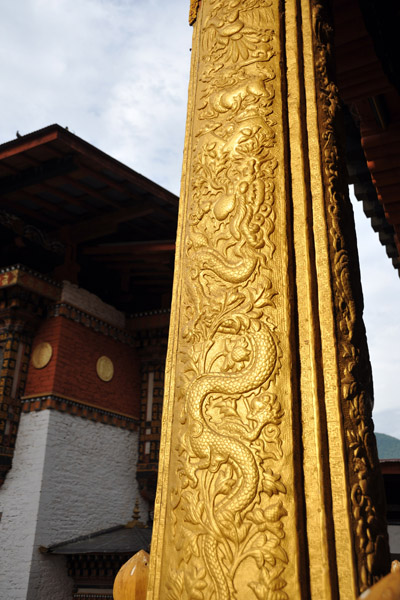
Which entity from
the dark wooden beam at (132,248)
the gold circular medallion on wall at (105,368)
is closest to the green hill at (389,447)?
the gold circular medallion on wall at (105,368)

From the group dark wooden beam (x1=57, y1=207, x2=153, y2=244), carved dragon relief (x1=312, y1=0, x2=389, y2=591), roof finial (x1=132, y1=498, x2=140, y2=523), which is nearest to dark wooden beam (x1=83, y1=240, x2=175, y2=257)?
dark wooden beam (x1=57, y1=207, x2=153, y2=244)

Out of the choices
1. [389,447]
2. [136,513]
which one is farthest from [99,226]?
[389,447]

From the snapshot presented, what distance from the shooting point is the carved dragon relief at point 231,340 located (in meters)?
1.06

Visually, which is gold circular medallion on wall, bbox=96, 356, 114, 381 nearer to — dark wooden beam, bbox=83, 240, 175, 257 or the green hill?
dark wooden beam, bbox=83, 240, 175, 257

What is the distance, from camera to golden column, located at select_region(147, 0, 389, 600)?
1.02 metres

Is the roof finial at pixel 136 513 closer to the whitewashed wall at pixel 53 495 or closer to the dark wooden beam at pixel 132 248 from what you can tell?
the whitewashed wall at pixel 53 495

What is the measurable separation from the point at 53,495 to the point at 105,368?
2351 millimetres

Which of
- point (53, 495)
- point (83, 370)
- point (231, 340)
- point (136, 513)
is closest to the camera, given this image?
point (231, 340)

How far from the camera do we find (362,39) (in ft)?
8.92

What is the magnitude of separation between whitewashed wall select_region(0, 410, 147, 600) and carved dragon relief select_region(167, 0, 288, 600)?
23.2 ft

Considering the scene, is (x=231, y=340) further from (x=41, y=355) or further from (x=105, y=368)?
(x=105, y=368)

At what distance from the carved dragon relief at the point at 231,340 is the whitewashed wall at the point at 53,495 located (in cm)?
708

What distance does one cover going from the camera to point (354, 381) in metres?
1.13

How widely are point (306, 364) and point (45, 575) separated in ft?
24.8
